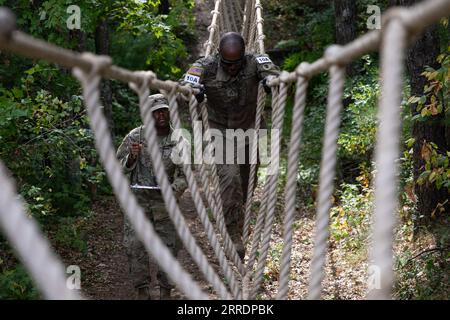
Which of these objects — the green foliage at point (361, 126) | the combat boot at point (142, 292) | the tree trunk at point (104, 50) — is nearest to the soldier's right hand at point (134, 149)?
the combat boot at point (142, 292)

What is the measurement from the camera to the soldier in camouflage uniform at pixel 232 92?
4.29 m

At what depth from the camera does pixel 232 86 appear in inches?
173

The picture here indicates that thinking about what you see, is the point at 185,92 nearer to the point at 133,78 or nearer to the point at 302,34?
the point at 133,78

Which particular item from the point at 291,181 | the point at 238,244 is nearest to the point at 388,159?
the point at 291,181

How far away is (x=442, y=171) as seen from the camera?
145 inches

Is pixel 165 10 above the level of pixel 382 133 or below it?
above

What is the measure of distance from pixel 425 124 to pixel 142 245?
7.42ft

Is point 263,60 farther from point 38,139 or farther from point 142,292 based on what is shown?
point 38,139

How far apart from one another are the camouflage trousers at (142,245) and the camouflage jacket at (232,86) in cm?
83

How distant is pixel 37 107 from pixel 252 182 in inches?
73.2

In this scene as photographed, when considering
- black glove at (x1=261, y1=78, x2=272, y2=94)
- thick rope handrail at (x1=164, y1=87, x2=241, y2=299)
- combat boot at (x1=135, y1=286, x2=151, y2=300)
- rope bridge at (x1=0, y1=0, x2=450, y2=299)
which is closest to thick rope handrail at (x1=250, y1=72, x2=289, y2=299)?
rope bridge at (x1=0, y1=0, x2=450, y2=299)

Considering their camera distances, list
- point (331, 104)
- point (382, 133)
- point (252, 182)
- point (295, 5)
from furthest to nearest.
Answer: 1. point (295, 5)
2. point (252, 182)
3. point (331, 104)
4. point (382, 133)

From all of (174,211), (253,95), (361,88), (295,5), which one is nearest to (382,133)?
(174,211)

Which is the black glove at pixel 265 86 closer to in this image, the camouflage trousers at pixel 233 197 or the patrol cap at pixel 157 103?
the camouflage trousers at pixel 233 197
